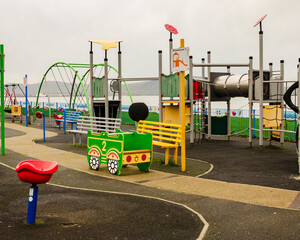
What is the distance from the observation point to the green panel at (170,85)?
1511 cm

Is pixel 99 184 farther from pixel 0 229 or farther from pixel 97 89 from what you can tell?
pixel 97 89

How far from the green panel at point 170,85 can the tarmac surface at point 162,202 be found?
172 inches

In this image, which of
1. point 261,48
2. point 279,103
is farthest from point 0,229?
point 279,103

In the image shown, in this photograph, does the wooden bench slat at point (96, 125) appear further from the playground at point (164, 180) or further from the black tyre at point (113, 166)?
the black tyre at point (113, 166)

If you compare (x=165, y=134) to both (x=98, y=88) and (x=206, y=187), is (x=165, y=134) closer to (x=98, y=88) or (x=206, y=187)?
(x=206, y=187)

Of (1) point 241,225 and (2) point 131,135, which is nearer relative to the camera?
(1) point 241,225

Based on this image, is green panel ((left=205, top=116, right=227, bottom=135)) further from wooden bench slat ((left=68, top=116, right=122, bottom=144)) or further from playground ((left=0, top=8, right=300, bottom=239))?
wooden bench slat ((left=68, top=116, right=122, bottom=144))

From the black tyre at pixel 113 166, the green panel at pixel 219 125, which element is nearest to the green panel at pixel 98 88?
the green panel at pixel 219 125

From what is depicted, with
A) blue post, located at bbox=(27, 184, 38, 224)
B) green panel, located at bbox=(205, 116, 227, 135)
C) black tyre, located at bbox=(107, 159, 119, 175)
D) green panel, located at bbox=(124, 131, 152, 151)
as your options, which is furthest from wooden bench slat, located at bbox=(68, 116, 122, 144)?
blue post, located at bbox=(27, 184, 38, 224)

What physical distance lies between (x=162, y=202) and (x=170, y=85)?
8984mm

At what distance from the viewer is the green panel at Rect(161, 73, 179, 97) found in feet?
49.6

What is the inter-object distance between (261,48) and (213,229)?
10056mm

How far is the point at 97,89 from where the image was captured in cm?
1705

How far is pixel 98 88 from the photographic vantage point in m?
17.0
